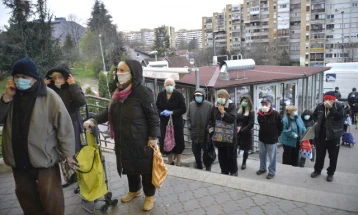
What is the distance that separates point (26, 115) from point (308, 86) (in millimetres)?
13430

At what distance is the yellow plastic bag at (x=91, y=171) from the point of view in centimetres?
312

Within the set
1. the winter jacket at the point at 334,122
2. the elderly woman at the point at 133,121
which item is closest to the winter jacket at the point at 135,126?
the elderly woman at the point at 133,121

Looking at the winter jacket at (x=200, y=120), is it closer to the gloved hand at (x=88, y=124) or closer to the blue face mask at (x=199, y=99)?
the blue face mask at (x=199, y=99)

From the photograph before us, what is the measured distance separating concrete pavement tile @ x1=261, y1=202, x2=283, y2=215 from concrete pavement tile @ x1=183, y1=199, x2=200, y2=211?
78 centimetres

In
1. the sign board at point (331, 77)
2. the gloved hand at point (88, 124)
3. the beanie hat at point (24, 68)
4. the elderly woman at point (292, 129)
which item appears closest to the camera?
the beanie hat at point (24, 68)

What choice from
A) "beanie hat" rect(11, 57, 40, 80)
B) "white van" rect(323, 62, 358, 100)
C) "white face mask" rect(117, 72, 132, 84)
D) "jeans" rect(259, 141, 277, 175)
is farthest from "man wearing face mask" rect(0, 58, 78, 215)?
"white van" rect(323, 62, 358, 100)

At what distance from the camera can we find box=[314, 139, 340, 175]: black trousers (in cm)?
513

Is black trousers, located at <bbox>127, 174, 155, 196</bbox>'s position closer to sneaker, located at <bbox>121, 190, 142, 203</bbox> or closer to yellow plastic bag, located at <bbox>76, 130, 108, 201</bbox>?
sneaker, located at <bbox>121, 190, 142, 203</bbox>

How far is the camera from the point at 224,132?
16.1 feet

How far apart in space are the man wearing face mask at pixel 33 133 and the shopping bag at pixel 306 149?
5.27m

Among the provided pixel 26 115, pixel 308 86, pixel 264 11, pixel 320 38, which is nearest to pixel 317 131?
pixel 26 115

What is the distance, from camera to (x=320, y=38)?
48938 millimetres

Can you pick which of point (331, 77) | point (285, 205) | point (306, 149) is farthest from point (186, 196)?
point (331, 77)

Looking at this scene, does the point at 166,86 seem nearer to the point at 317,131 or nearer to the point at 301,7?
the point at 317,131
